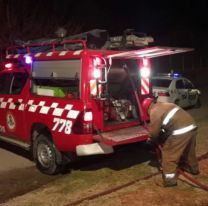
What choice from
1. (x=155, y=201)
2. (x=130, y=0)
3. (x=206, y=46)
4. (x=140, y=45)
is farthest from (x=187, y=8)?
(x=155, y=201)

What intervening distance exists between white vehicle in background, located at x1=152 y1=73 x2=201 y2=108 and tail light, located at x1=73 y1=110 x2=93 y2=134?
8223mm

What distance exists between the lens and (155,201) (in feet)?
19.7

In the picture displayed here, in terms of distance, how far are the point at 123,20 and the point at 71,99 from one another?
23.9 m

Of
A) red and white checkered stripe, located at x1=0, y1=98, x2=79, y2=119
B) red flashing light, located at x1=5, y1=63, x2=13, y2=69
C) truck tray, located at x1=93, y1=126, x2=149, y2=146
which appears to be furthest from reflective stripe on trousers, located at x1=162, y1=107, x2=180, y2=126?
red flashing light, located at x1=5, y1=63, x2=13, y2=69

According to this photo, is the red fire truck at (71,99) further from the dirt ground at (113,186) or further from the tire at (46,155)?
the dirt ground at (113,186)

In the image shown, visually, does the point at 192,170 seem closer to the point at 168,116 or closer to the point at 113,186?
the point at 168,116

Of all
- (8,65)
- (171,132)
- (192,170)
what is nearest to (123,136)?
(171,132)

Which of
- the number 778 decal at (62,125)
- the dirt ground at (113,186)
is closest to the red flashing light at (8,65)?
the number 778 decal at (62,125)

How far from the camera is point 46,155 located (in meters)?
7.67

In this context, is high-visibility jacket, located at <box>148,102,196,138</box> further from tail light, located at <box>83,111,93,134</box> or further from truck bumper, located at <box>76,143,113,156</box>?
tail light, located at <box>83,111,93,134</box>

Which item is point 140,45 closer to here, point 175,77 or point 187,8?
point 175,77

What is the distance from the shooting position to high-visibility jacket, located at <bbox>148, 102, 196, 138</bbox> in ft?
22.1

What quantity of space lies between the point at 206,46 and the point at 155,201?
32.8 m

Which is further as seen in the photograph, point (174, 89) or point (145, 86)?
point (174, 89)
